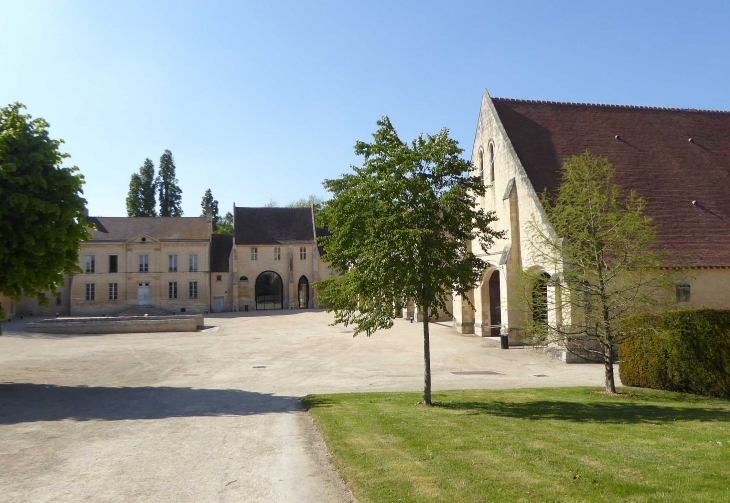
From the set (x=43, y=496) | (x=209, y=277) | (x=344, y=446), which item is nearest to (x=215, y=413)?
(x=344, y=446)

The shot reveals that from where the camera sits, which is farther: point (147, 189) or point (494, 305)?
point (147, 189)

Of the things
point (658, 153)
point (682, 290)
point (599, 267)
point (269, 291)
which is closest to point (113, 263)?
point (269, 291)

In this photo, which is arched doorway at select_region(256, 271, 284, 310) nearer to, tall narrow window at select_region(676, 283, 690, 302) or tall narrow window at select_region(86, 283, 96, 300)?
tall narrow window at select_region(86, 283, 96, 300)

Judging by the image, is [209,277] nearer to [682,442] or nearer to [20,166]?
[20,166]

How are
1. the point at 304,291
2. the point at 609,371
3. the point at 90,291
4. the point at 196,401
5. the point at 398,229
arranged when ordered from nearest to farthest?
the point at 398,229, the point at 196,401, the point at 609,371, the point at 90,291, the point at 304,291

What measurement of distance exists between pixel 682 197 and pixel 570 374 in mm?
10792

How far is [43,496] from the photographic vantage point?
21.1ft

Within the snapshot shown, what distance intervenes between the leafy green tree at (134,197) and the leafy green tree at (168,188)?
9.19ft

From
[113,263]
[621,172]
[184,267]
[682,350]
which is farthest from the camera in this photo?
[184,267]

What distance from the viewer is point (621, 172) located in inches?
929

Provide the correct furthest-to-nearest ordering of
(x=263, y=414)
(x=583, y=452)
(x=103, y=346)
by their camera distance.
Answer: (x=103, y=346)
(x=263, y=414)
(x=583, y=452)

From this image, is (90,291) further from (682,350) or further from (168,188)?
(682,350)

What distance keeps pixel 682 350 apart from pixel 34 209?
16858 millimetres

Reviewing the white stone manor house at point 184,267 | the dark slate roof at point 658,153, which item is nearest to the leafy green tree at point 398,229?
the dark slate roof at point 658,153
